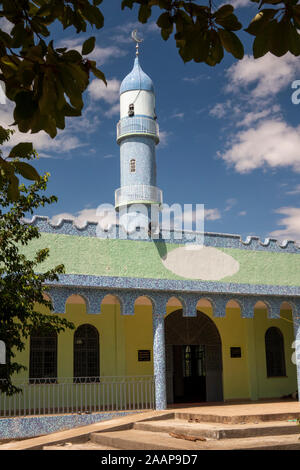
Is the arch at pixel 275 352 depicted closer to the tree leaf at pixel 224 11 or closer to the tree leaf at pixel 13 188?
the tree leaf at pixel 13 188

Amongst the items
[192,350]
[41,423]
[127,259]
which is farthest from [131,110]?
[41,423]

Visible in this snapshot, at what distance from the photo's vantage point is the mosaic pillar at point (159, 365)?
1296 centimetres

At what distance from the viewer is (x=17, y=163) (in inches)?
101

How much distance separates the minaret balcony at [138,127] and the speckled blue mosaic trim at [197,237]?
10.4 m

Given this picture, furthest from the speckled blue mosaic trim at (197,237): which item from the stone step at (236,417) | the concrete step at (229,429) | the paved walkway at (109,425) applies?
the concrete step at (229,429)

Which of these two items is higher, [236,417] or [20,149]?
[20,149]

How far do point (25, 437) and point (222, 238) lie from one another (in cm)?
682

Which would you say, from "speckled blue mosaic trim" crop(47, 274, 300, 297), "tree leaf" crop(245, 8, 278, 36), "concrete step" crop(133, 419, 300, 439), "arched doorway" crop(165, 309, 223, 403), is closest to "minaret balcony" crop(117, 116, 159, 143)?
"arched doorway" crop(165, 309, 223, 403)

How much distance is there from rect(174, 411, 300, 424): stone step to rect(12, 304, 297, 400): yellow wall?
387 centimetres

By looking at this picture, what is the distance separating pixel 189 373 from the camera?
1733 centimetres

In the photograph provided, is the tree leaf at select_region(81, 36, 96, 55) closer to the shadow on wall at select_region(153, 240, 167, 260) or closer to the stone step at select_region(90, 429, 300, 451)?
the stone step at select_region(90, 429, 300, 451)

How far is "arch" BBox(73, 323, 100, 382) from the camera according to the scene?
49.3 ft

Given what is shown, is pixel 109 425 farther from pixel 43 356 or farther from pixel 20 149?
pixel 20 149

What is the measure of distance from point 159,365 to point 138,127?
13.3 m
